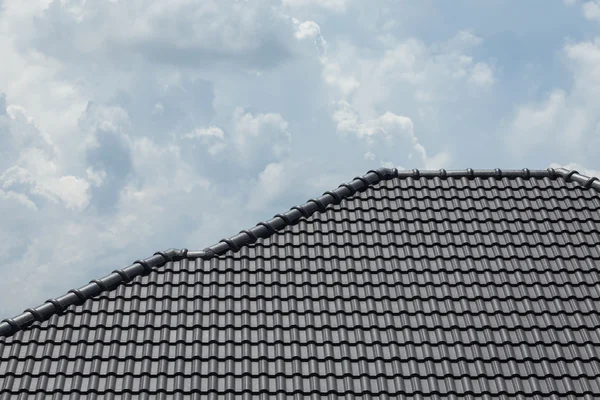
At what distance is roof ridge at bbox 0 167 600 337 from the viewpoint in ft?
37.7

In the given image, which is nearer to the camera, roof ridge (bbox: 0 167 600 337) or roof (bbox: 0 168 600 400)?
roof (bbox: 0 168 600 400)

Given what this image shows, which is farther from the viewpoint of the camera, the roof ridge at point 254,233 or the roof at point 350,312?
the roof ridge at point 254,233

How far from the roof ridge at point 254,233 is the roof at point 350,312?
29 mm

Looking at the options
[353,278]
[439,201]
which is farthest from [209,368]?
[439,201]

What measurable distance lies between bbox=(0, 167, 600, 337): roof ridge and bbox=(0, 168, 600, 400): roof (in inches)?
1.1

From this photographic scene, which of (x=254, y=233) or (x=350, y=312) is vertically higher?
(x=350, y=312)

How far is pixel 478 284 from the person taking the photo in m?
11.9

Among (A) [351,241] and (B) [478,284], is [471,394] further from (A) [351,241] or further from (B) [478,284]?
(A) [351,241]

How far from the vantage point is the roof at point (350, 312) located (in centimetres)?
1035

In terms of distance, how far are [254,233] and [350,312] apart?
7.93 feet

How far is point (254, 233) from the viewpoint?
1298 cm

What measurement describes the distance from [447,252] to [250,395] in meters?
4.16

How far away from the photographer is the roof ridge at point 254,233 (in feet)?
37.7

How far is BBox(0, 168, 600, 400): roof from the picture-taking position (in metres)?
10.4
